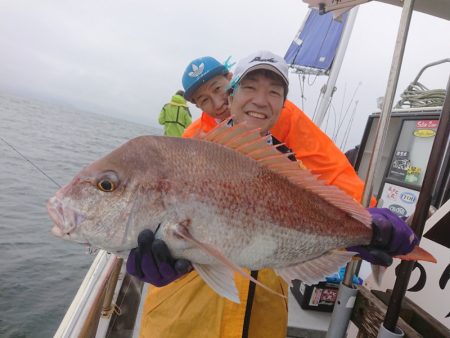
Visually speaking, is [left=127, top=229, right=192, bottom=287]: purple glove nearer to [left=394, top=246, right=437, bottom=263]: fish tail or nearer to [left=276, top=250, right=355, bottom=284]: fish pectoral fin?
[left=276, top=250, right=355, bottom=284]: fish pectoral fin

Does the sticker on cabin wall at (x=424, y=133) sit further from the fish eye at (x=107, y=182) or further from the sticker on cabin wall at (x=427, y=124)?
the fish eye at (x=107, y=182)

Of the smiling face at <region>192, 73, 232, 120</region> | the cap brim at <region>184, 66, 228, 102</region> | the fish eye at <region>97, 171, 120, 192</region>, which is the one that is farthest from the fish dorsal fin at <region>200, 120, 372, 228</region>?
the cap brim at <region>184, 66, 228, 102</region>

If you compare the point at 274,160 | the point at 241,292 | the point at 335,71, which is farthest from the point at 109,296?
the point at 335,71

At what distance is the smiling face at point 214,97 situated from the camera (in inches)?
142

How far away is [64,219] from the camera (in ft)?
4.41

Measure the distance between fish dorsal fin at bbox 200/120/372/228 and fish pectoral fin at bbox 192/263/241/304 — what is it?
1.65 ft

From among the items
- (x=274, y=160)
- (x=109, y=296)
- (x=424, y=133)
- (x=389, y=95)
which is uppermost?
(x=424, y=133)

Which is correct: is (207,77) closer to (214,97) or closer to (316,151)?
(214,97)

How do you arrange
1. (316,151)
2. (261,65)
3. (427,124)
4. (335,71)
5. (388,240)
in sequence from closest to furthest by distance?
(388,240) → (261,65) → (316,151) → (427,124) → (335,71)

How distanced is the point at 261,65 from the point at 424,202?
1.18 m

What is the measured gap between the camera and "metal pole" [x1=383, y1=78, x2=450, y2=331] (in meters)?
1.56

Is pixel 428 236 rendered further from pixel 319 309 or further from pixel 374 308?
pixel 319 309

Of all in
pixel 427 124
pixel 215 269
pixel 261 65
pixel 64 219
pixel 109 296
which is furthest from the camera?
pixel 427 124

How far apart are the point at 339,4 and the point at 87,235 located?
1.92 metres
